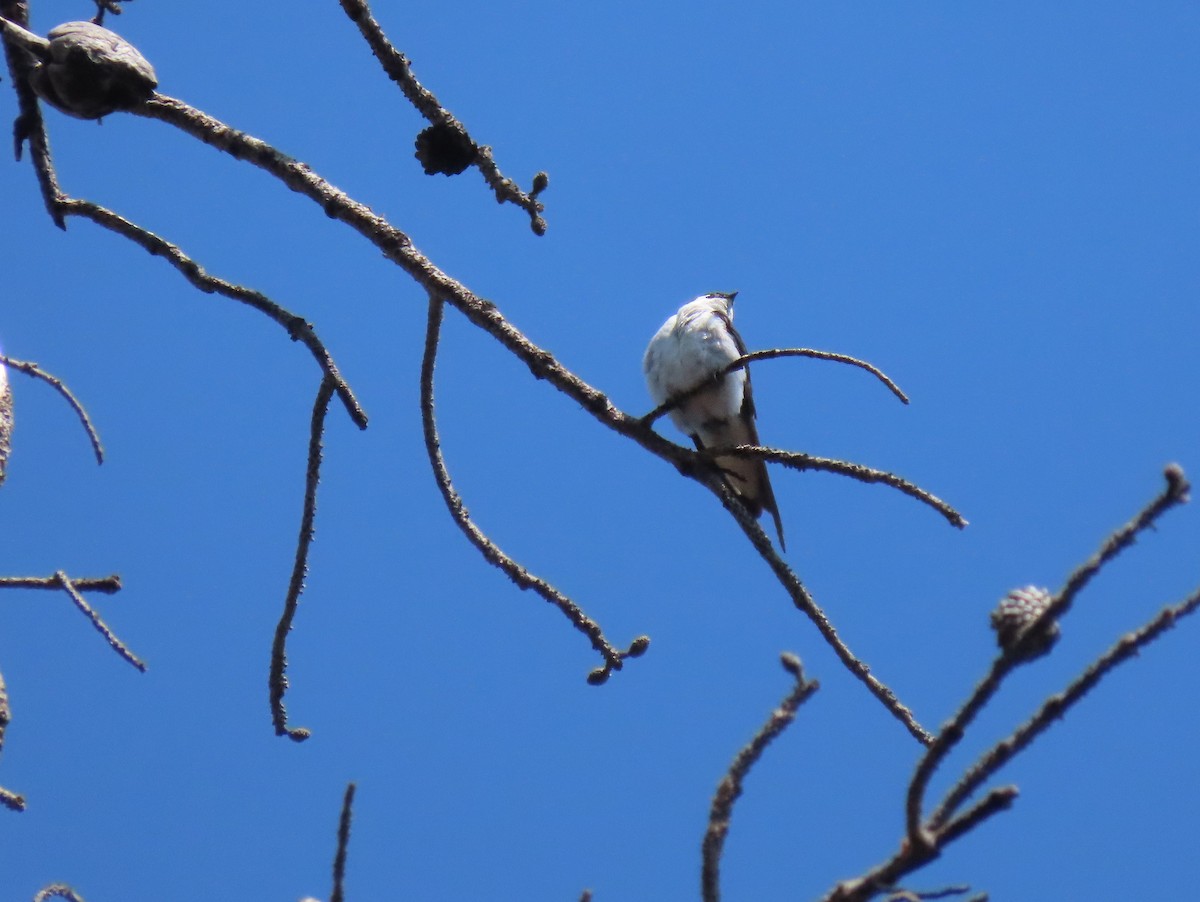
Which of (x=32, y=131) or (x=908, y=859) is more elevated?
(x=32, y=131)

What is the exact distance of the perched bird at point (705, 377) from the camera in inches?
266

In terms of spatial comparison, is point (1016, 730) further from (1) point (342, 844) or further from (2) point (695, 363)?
(2) point (695, 363)

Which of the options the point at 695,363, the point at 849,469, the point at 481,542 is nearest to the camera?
the point at 849,469

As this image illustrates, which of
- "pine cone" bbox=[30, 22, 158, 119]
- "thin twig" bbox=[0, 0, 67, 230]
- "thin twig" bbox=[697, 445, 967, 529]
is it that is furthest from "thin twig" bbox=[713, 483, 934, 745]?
"thin twig" bbox=[0, 0, 67, 230]

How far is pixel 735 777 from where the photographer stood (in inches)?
52.1

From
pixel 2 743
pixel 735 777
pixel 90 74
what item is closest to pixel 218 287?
pixel 90 74

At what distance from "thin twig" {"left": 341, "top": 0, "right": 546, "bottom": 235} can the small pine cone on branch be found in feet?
4.63

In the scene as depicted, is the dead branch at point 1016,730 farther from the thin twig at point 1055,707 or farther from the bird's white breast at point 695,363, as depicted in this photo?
the bird's white breast at point 695,363

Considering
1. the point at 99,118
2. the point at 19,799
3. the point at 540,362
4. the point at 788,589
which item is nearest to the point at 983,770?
the point at 788,589

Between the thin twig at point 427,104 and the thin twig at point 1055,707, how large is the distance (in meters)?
1.51

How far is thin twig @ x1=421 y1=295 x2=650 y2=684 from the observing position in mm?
2547

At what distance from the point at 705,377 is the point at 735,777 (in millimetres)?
5346

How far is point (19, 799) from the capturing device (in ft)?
8.40

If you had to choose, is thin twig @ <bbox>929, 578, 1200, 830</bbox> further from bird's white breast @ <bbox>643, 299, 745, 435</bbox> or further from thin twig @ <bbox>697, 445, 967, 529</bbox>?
bird's white breast @ <bbox>643, 299, 745, 435</bbox>
